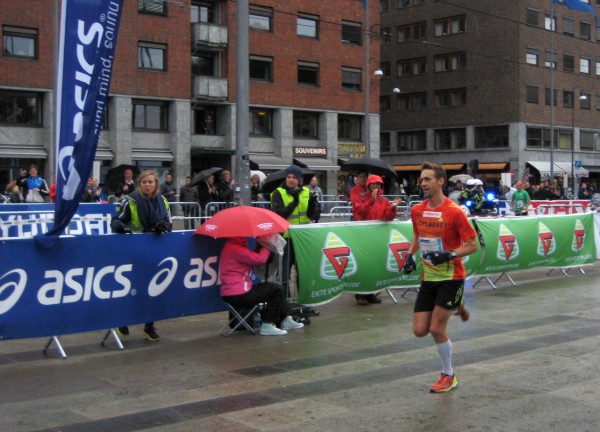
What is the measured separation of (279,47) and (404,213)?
23.0m

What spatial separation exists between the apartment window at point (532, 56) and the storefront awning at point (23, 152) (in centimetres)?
3739

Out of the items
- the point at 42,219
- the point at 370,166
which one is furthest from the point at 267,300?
the point at 42,219

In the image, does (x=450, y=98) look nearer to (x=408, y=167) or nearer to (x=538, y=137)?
(x=408, y=167)

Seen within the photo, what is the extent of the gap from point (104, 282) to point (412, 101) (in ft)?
191

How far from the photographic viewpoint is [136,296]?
8.65 meters

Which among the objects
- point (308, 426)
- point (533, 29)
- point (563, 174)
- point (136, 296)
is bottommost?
point (308, 426)

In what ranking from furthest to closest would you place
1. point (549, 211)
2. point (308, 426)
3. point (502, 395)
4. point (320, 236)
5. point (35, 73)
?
point (35, 73)
point (549, 211)
point (320, 236)
point (502, 395)
point (308, 426)

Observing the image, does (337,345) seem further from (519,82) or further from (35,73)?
(519,82)

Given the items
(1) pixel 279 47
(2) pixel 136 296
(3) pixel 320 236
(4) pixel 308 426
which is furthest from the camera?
(1) pixel 279 47

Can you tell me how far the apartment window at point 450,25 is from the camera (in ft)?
199

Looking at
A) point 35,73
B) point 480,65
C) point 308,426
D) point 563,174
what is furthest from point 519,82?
point 308,426

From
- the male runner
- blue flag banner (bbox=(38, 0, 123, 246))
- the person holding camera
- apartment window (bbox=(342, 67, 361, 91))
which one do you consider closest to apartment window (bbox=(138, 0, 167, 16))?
apartment window (bbox=(342, 67, 361, 91))

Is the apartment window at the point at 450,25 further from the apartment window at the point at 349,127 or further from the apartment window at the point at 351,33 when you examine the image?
the apartment window at the point at 349,127

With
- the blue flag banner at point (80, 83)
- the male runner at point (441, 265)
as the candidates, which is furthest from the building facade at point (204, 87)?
the male runner at point (441, 265)
